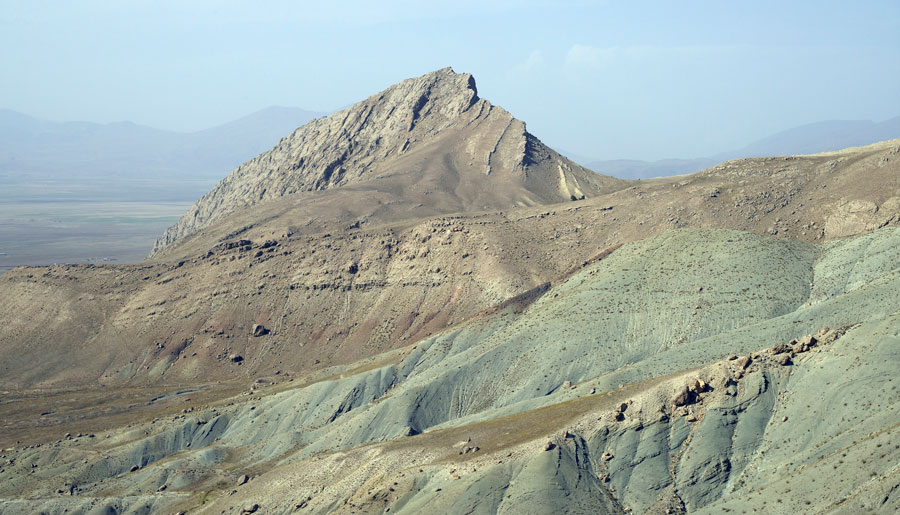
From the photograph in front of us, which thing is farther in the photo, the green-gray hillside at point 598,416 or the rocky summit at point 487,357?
the rocky summit at point 487,357

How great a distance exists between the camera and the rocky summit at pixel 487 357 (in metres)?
66.4

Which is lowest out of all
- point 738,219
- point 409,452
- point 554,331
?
point 409,452

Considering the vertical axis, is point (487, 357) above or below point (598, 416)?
above

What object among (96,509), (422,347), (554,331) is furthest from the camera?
(422,347)

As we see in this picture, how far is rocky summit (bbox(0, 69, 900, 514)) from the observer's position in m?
66.4

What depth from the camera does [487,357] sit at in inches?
3967

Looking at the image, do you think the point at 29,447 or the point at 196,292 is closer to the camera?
the point at 29,447

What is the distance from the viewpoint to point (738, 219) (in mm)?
134250

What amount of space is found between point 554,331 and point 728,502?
1703 inches

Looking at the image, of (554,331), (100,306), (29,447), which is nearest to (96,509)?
(29,447)

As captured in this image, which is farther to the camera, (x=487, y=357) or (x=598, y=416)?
(x=487, y=357)

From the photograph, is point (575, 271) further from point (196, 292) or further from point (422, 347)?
point (196, 292)

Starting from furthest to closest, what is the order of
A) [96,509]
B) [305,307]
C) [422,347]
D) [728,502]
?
[305,307], [422,347], [96,509], [728,502]

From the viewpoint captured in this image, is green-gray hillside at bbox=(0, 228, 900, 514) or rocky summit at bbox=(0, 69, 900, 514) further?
rocky summit at bbox=(0, 69, 900, 514)
